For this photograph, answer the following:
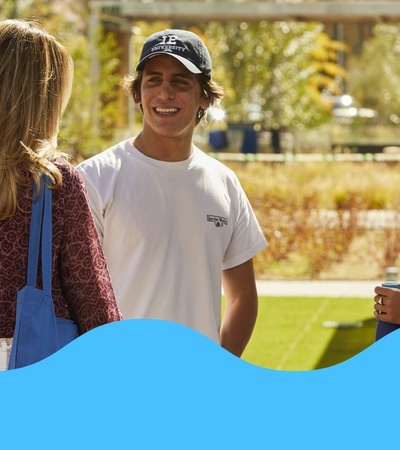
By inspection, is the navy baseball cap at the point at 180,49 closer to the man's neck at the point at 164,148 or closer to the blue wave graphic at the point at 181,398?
the man's neck at the point at 164,148

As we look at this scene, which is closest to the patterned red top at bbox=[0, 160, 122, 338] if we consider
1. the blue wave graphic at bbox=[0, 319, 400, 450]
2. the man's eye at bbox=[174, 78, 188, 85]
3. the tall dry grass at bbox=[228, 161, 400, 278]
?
the blue wave graphic at bbox=[0, 319, 400, 450]

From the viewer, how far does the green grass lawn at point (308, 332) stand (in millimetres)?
7539

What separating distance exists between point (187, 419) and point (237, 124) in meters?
21.6

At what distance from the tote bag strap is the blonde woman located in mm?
21

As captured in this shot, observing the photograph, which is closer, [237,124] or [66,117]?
[66,117]

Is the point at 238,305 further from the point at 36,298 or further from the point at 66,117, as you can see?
the point at 66,117

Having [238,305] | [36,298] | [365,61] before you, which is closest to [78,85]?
[238,305]

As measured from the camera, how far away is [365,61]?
142 ft

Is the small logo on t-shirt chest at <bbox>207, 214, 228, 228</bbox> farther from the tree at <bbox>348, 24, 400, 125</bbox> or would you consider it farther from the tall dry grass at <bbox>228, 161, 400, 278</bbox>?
the tree at <bbox>348, 24, 400, 125</bbox>

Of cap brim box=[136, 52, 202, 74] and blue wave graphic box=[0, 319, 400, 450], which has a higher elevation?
cap brim box=[136, 52, 202, 74]

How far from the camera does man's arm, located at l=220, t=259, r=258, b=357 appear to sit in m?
3.49

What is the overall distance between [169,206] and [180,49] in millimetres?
470

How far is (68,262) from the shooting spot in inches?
96.4

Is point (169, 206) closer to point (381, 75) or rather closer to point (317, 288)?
point (317, 288)
